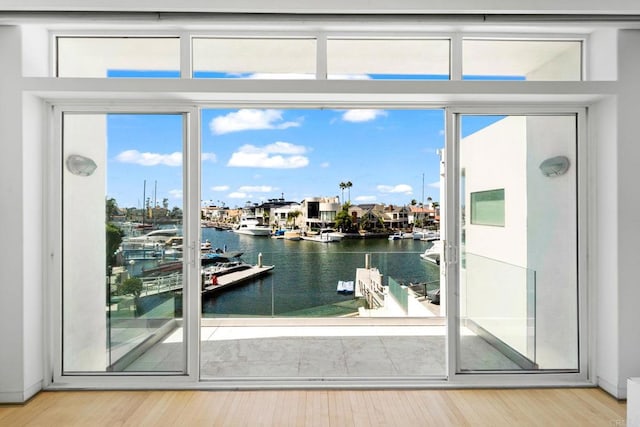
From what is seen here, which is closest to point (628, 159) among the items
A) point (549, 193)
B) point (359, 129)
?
point (549, 193)

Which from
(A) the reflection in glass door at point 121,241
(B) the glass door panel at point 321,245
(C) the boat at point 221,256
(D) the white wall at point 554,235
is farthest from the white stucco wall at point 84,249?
(D) the white wall at point 554,235

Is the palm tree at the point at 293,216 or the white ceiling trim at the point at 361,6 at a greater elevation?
the white ceiling trim at the point at 361,6

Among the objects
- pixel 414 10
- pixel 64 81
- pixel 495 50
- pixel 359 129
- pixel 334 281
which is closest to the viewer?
pixel 414 10

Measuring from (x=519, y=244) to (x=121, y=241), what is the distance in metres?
3.22

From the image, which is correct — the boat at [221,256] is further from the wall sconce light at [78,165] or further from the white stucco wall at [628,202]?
the white stucco wall at [628,202]

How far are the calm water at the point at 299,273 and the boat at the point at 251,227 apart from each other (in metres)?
0.17

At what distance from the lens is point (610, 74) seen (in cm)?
316

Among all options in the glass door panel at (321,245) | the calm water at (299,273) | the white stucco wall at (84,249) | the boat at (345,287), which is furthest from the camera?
the boat at (345,287)

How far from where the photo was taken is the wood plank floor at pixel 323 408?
9.18 feet

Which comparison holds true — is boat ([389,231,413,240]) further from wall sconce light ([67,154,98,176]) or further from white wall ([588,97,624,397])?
wall sconce light ([67,154,98,176])

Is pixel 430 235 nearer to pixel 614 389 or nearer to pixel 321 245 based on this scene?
pixel 321 245

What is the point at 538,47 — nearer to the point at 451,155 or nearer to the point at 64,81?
the point at 451,155

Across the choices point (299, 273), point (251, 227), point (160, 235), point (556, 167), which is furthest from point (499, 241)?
point (251, 227)

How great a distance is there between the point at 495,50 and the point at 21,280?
404 centimetres
